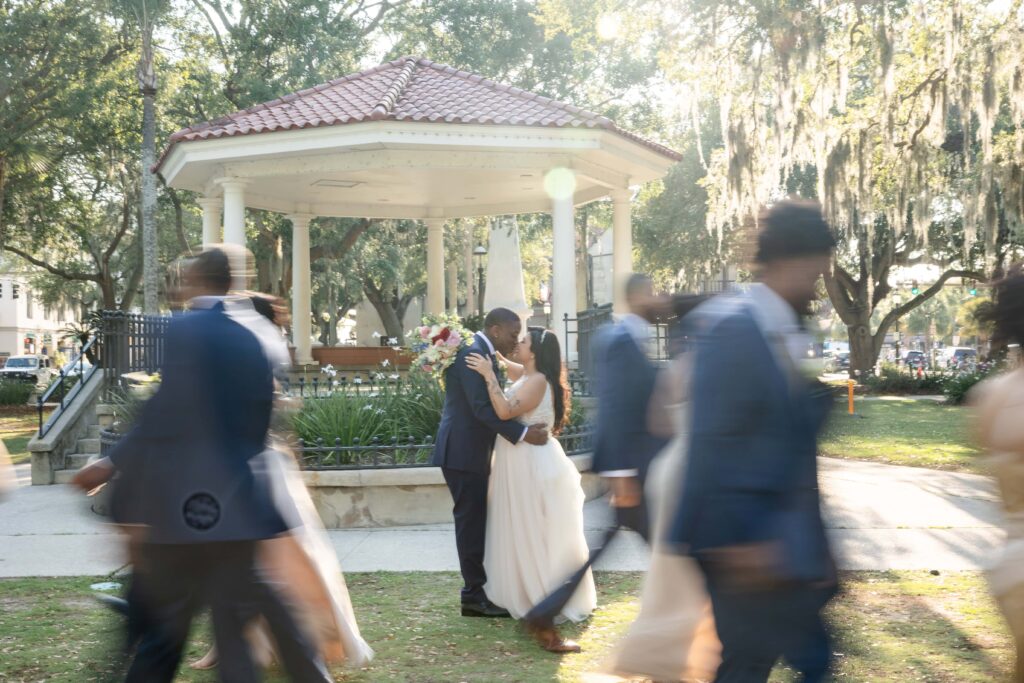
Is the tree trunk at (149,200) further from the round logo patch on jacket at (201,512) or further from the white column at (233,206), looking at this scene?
the round logo patch on jacket at (201,512)

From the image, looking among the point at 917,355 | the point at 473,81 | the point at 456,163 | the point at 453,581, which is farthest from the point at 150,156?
the point at 917,355

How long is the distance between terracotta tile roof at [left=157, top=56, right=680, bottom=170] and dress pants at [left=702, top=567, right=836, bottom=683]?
11.5 m

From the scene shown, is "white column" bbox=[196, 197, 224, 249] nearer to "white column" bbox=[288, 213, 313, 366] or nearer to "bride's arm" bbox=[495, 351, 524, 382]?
"white column" bbox=[288, 213, 313, 366]

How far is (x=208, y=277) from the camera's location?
150 inches

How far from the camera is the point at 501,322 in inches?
239

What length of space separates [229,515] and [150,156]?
2037cm

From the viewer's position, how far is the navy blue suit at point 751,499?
294cm

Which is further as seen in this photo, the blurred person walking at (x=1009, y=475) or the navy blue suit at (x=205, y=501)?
the navy blue suit at (x=205, y=501)

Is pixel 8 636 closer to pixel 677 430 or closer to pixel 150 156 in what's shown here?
pixel 677 430

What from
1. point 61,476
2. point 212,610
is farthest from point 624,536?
point 61,476

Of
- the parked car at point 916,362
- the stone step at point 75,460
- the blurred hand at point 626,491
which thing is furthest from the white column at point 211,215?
the parked car at point 916,362

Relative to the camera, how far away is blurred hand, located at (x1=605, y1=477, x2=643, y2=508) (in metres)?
4.89

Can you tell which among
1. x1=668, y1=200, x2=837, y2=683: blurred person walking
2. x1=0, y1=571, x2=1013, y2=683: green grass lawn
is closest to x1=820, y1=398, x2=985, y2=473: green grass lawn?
x1=0, y1=571, x2=1013, y2=683: green grass lawn

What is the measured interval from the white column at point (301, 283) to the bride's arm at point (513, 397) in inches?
592
